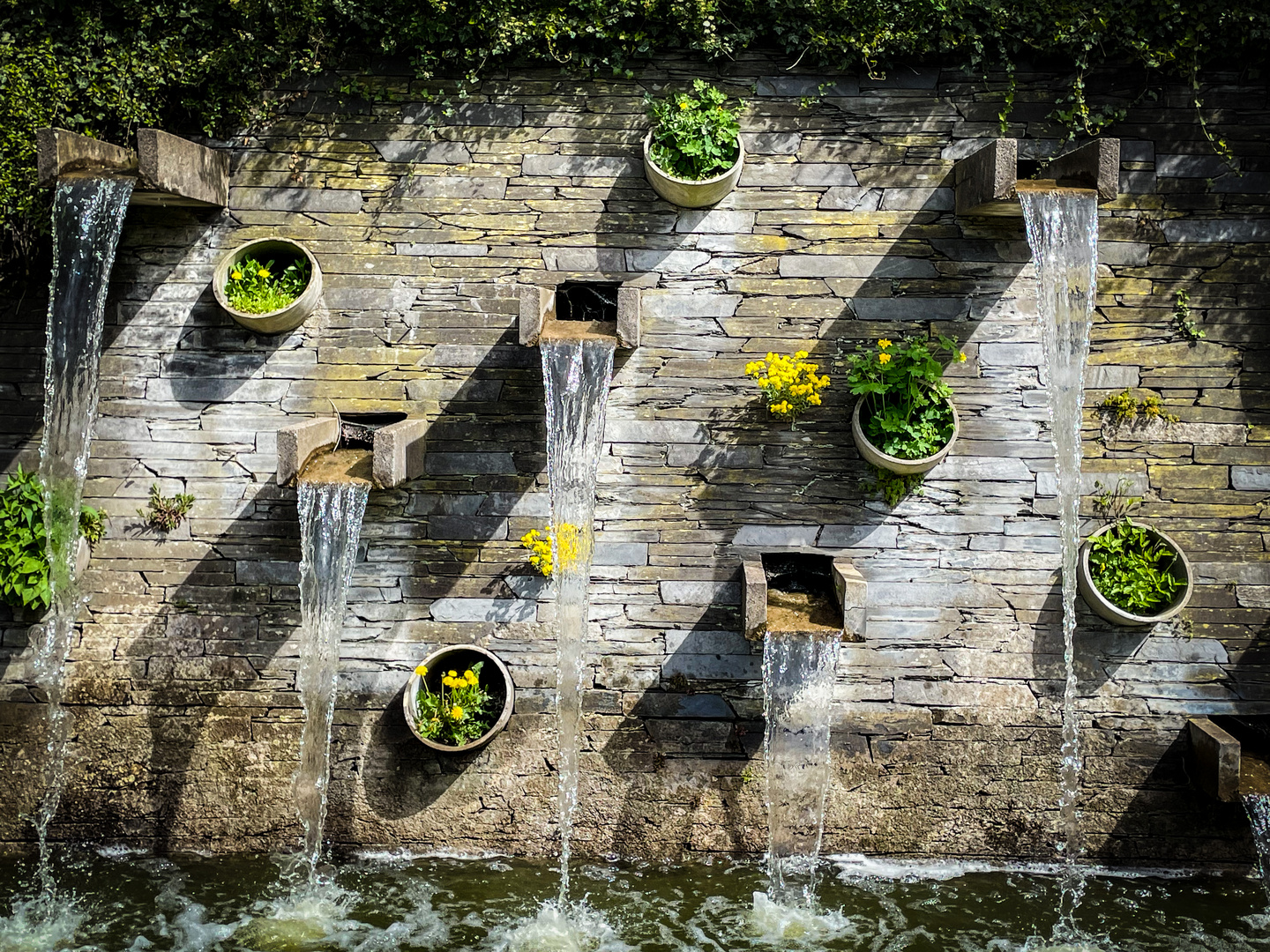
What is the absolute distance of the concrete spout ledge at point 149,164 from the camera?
13.2ft

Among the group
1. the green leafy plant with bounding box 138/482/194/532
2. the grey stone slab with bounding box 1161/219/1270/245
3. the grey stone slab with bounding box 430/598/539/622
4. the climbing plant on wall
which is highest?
the climbing plant on wall

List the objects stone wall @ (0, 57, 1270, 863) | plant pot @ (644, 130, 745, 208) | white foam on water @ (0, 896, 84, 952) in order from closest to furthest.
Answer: white foam on water @ (0, 896, 84, 952) → plant pot @ (644, 130, 745, 208) → stone wall @ (0, 57, 1270, 863)

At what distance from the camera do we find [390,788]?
459cm

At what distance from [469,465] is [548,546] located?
0.55 metres

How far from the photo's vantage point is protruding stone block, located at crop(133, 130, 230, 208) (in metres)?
4.02

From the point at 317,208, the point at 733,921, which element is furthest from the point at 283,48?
the point at 733,921

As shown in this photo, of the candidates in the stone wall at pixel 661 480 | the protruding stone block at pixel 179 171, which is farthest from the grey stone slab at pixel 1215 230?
the protruding stone block at pixel 179 171

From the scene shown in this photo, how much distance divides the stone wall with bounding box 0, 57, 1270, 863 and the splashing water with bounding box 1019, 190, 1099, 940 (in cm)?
11

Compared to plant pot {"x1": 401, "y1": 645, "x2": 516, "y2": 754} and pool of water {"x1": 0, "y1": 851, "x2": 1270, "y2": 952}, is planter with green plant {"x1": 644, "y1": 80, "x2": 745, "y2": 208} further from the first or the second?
pool of water {"x1": 0, "y1": 851, "x2": 1270, "y2": 952}

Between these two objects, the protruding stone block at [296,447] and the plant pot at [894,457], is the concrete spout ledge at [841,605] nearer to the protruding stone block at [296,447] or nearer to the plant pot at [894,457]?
the plant pot at [894,457]

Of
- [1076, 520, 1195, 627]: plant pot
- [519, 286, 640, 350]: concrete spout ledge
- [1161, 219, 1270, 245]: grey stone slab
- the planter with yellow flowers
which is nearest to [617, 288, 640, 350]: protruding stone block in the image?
[519, 286, 640, 350]: concrete spout ledge

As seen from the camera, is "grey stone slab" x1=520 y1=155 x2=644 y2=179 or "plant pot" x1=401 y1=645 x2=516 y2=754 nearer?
"plant pot" x1=401 y1=645 x2=516 y2=754

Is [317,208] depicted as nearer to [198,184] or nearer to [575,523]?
[198,184]

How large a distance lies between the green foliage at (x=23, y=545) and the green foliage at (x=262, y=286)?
4.18 feet
